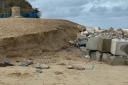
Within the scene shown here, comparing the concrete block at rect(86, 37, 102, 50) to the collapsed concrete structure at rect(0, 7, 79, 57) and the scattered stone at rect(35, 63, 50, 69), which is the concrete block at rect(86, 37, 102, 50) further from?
the scattered stone at rect(35, 63, 50, 69)

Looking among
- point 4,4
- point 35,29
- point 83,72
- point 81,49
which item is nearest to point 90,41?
A: point 81,49

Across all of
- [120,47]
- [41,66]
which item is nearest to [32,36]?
[41,66]

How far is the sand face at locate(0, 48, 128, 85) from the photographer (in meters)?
13.9

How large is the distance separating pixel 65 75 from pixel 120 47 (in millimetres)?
4531

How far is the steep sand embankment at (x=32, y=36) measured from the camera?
1936 centimetres

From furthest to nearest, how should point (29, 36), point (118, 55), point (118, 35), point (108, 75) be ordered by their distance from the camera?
1. point (118, 35)
2. point (29, 36)
3. point (118, 55)
4. point (108, 75)

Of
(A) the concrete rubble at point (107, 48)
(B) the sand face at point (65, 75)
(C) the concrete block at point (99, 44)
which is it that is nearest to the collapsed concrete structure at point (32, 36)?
(B) the sand face at point (65, 75)

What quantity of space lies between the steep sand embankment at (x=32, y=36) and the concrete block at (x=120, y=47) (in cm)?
314

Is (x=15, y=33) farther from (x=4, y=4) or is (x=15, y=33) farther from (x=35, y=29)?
(x=4, y=4)

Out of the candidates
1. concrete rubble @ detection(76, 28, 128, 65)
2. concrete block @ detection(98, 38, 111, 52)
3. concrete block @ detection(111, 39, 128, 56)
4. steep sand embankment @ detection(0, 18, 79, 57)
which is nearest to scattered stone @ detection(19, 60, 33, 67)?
steep sand embankment @ detection(0, 18, 79, 57)

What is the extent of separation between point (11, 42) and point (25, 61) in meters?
1.85

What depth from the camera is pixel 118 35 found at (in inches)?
858

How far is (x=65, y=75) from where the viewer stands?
15008 millimetres

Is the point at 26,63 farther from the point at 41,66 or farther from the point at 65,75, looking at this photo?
the point at 65,75
